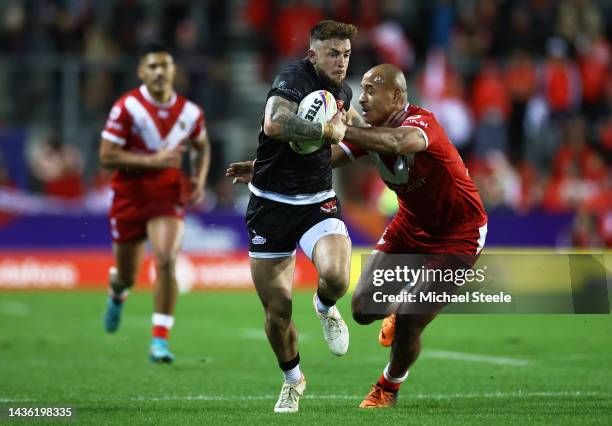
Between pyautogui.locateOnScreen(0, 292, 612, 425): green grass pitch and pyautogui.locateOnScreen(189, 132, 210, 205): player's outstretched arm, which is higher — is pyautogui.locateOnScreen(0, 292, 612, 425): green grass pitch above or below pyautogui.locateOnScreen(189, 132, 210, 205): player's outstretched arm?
below

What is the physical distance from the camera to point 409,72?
24.3m

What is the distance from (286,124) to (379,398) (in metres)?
2.25

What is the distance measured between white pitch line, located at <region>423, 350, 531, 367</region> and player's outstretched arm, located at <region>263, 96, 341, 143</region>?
4.44 meters

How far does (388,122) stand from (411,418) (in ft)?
7.15

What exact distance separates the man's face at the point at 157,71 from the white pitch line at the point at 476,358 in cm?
396

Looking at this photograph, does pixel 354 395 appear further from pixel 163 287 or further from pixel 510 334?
pixel 510 334

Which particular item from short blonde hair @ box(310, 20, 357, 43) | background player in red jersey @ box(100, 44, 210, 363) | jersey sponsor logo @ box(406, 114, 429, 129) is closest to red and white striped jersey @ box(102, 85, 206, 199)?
background player in red jersey @ box(100, 44, 210, 363)

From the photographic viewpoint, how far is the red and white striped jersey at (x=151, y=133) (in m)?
12.0

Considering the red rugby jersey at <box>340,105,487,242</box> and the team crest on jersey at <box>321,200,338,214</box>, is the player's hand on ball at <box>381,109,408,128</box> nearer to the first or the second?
the red rugby jersey at <box>340,105,487,242</box>

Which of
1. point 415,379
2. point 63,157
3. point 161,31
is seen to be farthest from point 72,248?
point 415,379

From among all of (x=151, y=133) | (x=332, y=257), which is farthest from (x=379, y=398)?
(x=151, y=133)

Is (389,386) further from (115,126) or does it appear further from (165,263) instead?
(115,126)

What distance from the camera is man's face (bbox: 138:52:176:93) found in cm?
1206

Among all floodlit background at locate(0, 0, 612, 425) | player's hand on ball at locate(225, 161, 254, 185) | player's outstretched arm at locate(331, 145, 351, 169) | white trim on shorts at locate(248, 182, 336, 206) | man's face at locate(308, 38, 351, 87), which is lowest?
floodlit background at locate(0, 0, 612, 425)
